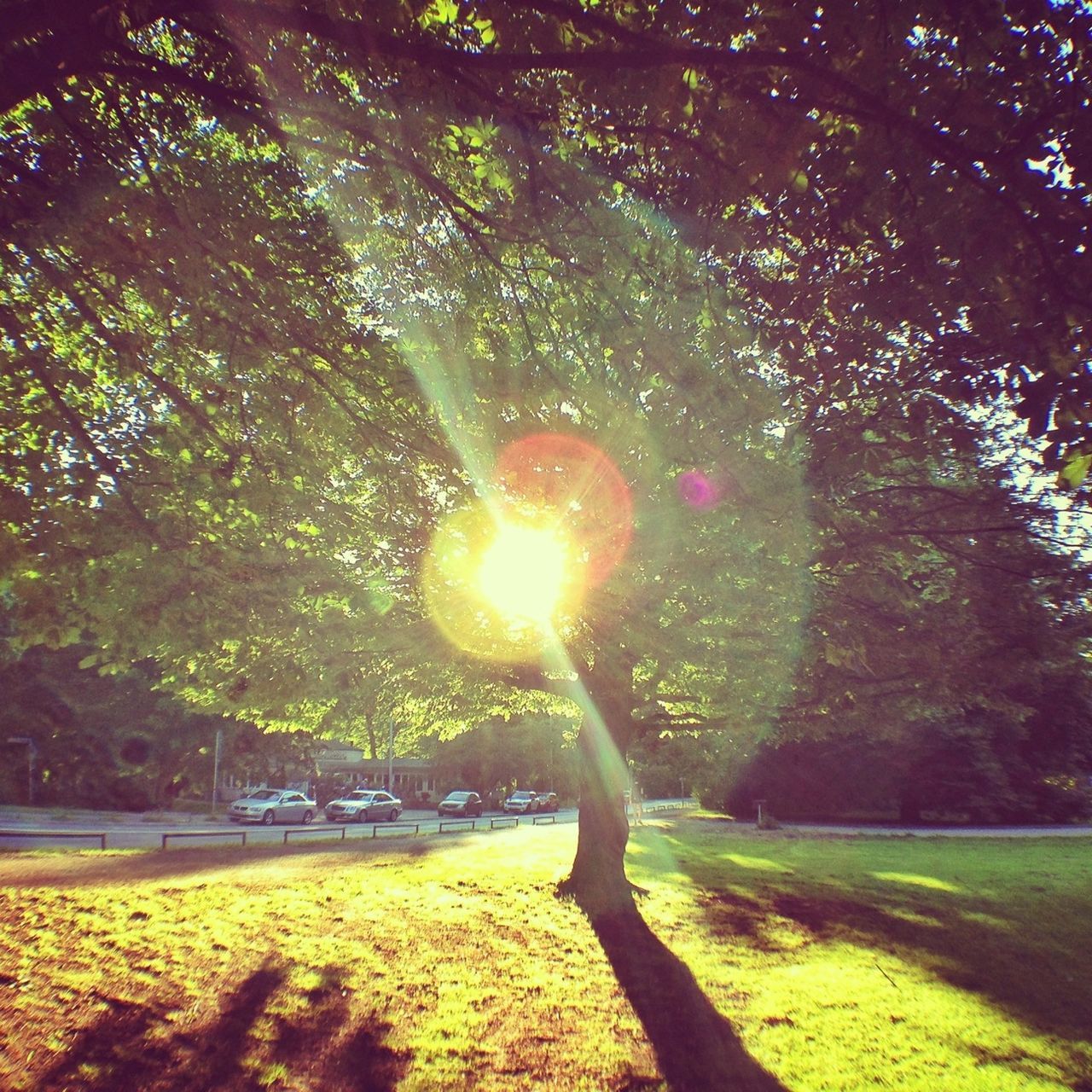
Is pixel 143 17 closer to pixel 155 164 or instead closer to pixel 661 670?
pixel 155 164

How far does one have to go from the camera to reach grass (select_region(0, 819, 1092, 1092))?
5.69 m

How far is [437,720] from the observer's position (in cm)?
1700

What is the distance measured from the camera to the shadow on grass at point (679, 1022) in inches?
226

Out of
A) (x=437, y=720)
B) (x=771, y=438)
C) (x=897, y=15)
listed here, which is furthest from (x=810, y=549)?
(x=437, y=720)

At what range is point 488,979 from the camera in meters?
8.23

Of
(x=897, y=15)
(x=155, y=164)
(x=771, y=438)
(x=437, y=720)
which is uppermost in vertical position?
(x=155, y=164)

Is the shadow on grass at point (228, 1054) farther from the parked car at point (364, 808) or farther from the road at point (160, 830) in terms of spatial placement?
the parked car at point (364, 808)

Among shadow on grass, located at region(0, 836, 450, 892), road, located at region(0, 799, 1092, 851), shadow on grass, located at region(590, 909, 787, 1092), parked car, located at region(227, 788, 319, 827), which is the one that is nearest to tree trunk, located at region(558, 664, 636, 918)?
shadow on grass, located at region(590, 909, 787, 1092)

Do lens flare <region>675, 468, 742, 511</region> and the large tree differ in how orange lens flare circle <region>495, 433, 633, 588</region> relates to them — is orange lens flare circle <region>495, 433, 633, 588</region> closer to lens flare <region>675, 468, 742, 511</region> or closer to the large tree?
the large tree

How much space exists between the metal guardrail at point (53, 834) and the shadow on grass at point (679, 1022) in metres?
15.5

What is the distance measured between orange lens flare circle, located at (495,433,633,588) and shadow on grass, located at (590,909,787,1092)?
15.4 feet

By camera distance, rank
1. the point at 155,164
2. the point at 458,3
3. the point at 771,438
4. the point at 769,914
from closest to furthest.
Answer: the point at 458,3 → the point at 155,164 → the point at 771,438 → the point at 769,914

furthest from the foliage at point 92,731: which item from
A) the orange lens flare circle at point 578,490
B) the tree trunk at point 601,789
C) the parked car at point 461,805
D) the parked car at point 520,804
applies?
the orange lens flare circle at point 578,490

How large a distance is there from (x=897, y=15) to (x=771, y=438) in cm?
401
